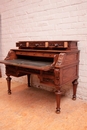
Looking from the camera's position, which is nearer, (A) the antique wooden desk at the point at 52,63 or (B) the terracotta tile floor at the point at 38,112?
(B) the terracotta tile floor at the point at 38,112

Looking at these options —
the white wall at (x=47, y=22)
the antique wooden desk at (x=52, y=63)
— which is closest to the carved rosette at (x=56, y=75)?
the antique wooden desk at (x=52, y=63)

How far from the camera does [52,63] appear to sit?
1.79 meters

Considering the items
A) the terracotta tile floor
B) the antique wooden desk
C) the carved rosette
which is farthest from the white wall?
the carved rosette

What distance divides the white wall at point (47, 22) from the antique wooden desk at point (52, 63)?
0.17m

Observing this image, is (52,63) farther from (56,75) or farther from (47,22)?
(47,22)

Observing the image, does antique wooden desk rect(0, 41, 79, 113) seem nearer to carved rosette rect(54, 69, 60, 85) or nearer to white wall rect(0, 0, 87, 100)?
carved rosette rect(54, 69, 60, 85)

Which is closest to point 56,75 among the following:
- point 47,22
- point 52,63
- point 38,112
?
point 52,63

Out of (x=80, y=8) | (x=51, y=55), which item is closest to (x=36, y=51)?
(x=51, y=55)

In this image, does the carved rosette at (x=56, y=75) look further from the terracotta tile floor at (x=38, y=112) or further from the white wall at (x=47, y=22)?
the white wall at (x=47, y=22)

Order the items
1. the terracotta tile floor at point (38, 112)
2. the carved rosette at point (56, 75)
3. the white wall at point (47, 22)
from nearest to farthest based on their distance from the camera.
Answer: the terracotta tile floor at point (38, 112), the carved rosette at point (56, 75), the white wall at point (47, 22)

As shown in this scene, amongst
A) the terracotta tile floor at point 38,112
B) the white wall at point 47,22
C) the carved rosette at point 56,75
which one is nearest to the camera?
the terracotta tile floor at point 38,112

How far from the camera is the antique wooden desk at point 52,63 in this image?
167 cm

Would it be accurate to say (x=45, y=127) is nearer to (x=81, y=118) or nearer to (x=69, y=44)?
(x=81, y=118)

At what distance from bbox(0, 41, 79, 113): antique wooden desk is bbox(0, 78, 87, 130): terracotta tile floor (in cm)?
16
